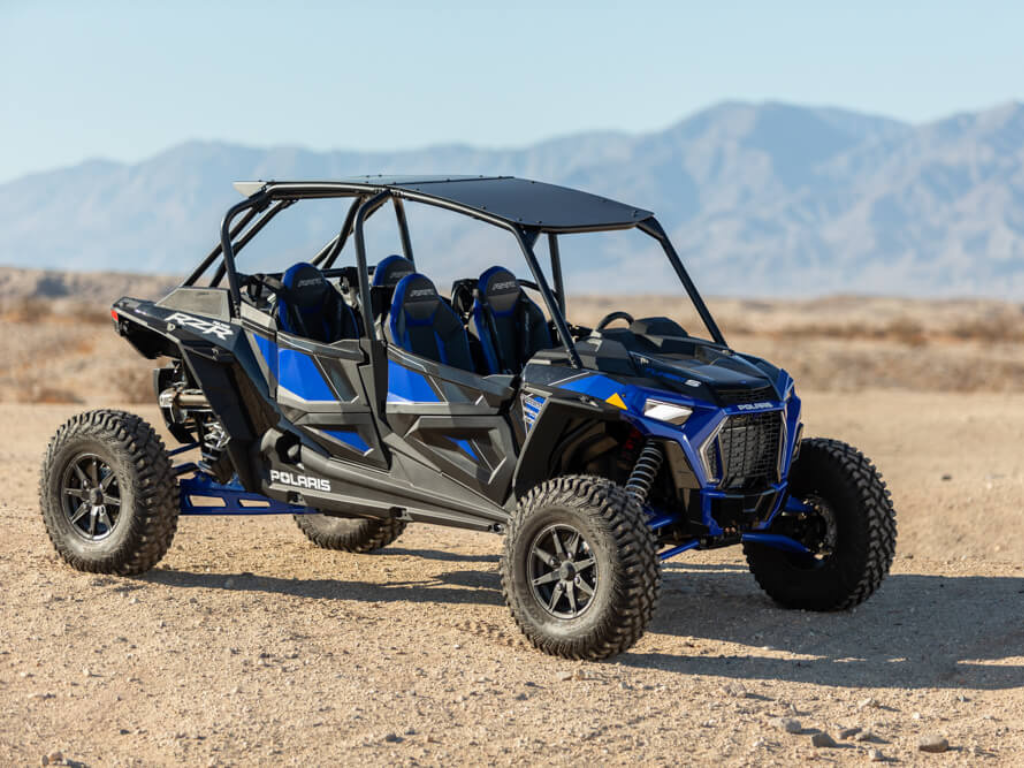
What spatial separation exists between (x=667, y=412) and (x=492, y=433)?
1085 millimetres

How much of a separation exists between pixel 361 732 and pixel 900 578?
487cm

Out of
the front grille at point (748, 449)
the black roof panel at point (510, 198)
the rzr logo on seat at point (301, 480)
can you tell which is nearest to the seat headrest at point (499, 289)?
the black roof panel at point (510, 198)

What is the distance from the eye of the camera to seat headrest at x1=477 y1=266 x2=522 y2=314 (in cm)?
833

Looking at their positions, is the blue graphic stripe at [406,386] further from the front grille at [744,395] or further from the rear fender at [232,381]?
the front grille at [744,395]

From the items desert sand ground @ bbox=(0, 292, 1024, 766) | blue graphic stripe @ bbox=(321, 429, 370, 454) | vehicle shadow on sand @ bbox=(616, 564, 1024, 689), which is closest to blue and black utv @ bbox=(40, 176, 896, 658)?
blue graphic stripe @ bbox=(321, 429, 370, 454)

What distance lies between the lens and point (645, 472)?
23.7ft

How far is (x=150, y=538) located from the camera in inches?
334

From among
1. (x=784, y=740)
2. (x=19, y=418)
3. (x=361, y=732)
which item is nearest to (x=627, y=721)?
(x=784, y=740)

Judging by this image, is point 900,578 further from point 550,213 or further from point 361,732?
point 361,732

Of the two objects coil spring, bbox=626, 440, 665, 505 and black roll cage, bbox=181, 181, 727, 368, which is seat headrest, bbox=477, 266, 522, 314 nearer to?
black roll cage, bbox=181, 181, 727, 368

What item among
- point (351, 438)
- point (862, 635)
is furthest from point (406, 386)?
point (862, 635)

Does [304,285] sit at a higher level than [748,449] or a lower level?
higher

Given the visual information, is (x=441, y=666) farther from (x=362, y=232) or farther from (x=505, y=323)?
(x=362, y=232)

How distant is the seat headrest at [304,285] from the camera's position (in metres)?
8.59
